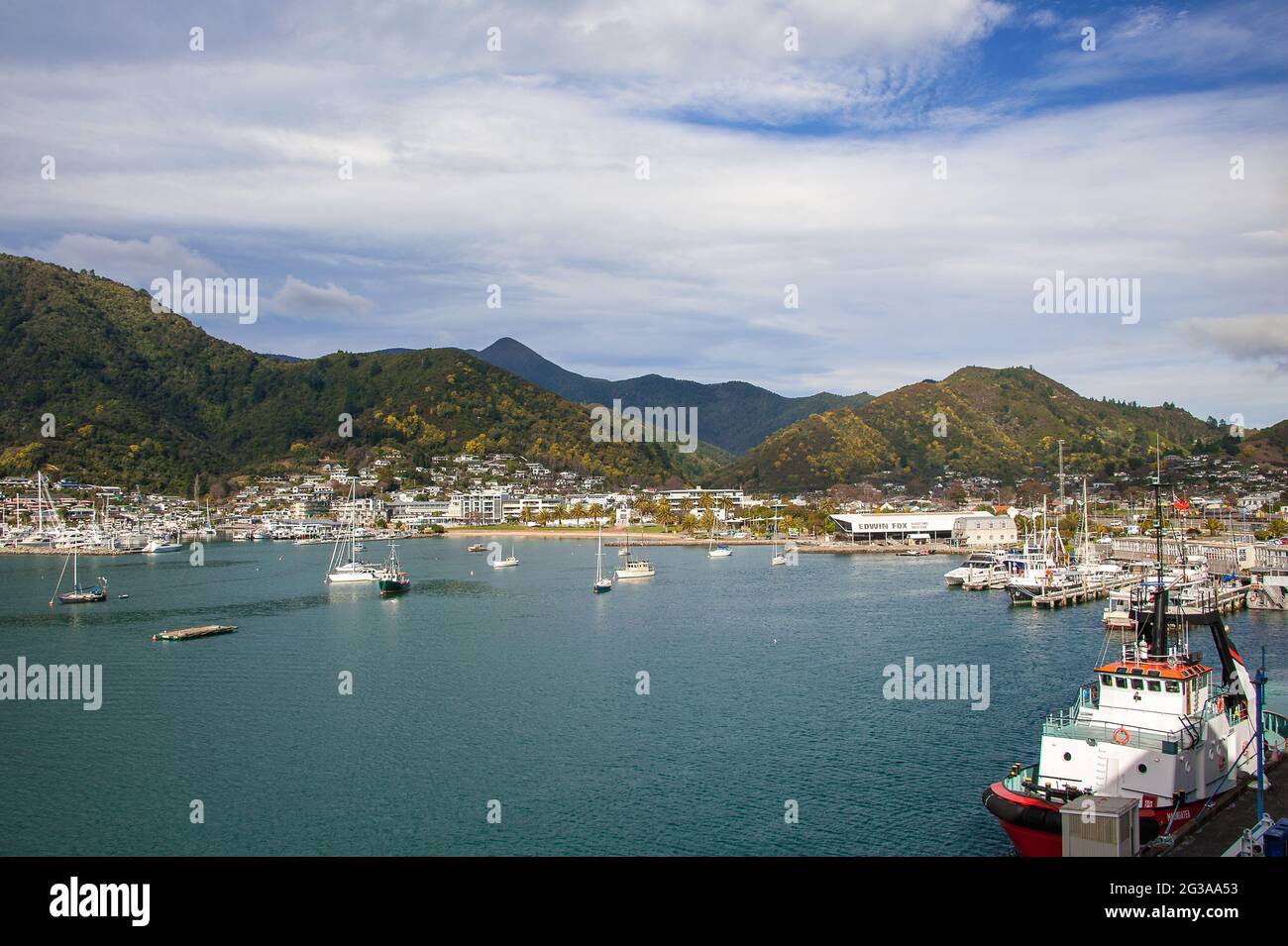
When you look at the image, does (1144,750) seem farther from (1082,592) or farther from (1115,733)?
(1082,592)

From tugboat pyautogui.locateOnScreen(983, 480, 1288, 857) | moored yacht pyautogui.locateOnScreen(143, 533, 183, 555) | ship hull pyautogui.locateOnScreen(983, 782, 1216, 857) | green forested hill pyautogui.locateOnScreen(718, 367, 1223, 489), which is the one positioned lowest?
moored yacht pyautogui.locateOnScreen(143, 533, 183, 555)

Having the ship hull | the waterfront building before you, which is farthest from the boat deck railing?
the waterfront building

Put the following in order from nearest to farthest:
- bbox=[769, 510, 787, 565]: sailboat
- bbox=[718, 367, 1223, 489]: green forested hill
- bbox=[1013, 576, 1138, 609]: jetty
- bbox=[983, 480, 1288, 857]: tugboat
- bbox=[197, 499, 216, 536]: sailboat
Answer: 1. bbox=[983, 480, 1288, 857]: tugboat
2. bbox=[1013, 576, 1138, 609]: jetty
3. bbox=[769, 510, 787, 565]: sailboat
4. bbox=[197, 499, 216, 536]: sailboat
5. bbox=[718, 367, 1223, 489]: green forested hill

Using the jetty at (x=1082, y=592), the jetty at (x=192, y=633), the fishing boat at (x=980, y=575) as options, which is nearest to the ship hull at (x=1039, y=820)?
the jetty at (x=1082, y=592)

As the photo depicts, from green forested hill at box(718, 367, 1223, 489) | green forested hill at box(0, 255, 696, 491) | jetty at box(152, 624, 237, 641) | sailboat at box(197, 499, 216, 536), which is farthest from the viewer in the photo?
green forested hill at box(718, 367, 1223, 489)

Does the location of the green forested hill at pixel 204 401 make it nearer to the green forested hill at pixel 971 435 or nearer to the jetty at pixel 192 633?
the green forested hill at pixel 971 435

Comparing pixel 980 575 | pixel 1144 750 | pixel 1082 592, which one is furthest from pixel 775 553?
pixel 1144 750

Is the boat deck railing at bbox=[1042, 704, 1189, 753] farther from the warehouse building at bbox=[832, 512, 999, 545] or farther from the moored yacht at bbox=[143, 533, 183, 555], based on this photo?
the moored yacht at bbox=[143, 533, 183, 555]
